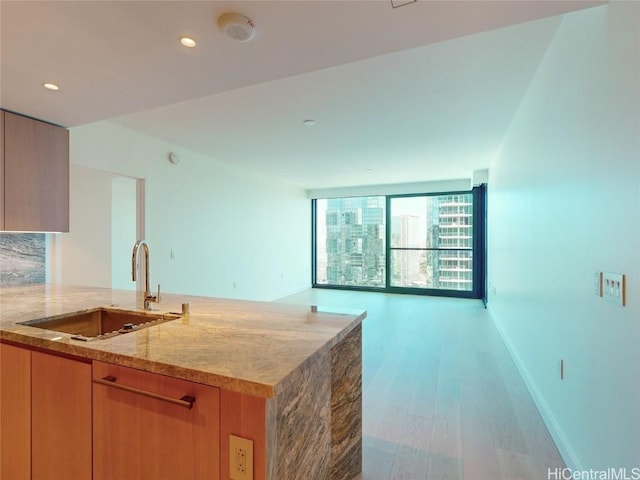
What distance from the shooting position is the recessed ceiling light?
1502 millimetres

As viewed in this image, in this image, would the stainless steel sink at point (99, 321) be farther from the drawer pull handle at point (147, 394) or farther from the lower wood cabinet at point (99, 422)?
the drawer pull handle at point (147, 394)

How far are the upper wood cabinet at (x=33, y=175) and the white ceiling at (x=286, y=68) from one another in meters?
0.13

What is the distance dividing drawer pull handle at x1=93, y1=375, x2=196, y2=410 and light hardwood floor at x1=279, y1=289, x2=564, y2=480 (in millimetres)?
1277

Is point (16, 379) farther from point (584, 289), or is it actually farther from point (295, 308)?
point (584, 289)

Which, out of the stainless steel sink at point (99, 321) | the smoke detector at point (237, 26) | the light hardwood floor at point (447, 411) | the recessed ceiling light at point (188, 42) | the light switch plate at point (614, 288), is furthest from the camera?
the light hardwood floor at point (447, 411)

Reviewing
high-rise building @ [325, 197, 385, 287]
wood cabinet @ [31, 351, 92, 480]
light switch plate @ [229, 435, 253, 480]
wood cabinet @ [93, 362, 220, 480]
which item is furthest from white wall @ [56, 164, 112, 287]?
high-rise building @ [325, 197, 385, 287]

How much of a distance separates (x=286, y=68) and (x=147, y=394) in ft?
5.55

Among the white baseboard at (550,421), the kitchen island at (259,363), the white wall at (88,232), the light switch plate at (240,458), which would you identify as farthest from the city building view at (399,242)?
the light switch plate at (240,458)

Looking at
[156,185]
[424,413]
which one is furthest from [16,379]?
[156,185]

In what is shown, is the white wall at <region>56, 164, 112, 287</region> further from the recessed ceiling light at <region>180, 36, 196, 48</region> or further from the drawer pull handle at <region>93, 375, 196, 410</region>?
the drawer pull handle at <region>93, 375, 196, 410</region>

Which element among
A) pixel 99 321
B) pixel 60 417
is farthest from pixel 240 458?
pixel 99 321

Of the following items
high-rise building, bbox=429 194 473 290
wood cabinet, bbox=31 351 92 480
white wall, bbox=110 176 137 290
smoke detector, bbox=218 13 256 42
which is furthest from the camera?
high-rise building, bbox=429 194 473 290

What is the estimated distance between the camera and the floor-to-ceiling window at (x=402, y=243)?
679 centimetres

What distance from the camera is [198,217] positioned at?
14.9 feet
